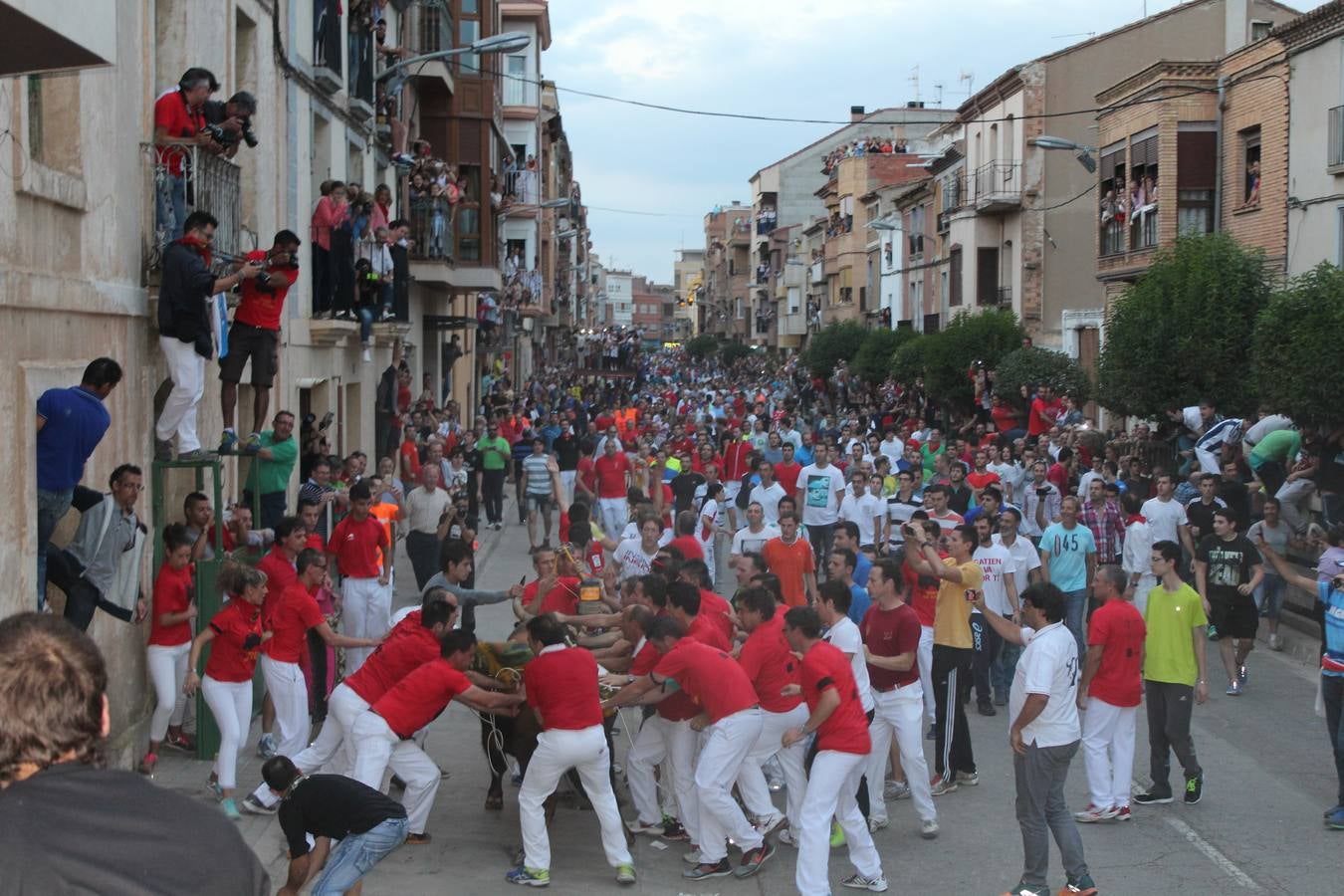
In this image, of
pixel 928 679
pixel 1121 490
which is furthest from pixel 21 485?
pixel 1121 490

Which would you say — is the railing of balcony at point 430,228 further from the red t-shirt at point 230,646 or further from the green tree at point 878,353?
the green tree at point 878,353

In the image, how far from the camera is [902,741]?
29.7 feet

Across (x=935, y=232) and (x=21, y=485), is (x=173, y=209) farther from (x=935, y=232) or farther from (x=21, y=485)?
(x=935, y=232)

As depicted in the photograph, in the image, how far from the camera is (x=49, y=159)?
29.2ft

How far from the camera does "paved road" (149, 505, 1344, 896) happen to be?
8219 mm

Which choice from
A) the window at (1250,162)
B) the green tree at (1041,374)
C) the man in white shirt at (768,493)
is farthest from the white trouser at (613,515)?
the window at (1250,162)

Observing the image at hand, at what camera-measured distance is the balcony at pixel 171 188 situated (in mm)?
10578

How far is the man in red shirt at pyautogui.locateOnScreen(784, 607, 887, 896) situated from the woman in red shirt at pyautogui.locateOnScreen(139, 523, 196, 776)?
3.99 m

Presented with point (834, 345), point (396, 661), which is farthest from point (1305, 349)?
point (834, 345)

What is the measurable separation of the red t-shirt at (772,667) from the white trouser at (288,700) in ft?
9.79

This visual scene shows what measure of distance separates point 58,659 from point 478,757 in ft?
27.1

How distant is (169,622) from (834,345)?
49056 mm

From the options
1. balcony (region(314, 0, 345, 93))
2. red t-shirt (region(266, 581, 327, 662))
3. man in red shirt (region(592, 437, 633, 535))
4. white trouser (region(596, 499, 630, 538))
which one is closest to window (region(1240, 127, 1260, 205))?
man in red shirt (region(592, 437, 633, 535))

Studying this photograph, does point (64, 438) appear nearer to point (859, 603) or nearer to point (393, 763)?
point (393, 763)
